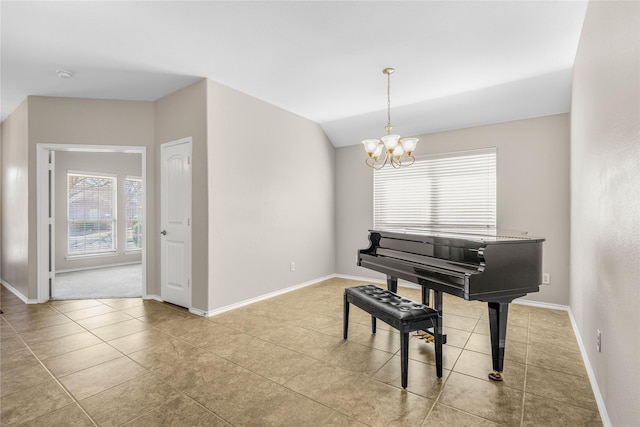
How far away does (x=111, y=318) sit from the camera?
358cm

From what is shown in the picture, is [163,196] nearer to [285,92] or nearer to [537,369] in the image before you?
[285,92]

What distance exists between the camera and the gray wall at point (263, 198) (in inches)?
148

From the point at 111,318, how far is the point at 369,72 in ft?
13.1

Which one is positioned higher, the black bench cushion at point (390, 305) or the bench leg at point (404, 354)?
the black bench cushion at point (390, 305)

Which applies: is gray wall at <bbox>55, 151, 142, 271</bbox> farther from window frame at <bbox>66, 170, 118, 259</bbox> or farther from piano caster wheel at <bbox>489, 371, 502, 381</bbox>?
piano caster wheel at <bbox>489, 371, 502, 381</bbox>

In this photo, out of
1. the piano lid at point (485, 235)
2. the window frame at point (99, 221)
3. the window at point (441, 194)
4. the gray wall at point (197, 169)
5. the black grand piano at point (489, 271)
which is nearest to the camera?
the black grand piano at point (489, 271)

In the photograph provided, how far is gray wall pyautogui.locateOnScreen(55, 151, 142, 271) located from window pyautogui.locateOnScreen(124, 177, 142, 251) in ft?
0.31

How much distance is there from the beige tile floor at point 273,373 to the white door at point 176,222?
0.46 meters

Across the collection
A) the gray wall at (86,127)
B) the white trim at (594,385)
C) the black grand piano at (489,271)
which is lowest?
the white trim at (594,385)

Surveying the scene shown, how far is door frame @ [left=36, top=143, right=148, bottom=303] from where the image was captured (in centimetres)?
418

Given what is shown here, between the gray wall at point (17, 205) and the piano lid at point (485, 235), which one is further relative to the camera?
the gray wall at point (17, 205)

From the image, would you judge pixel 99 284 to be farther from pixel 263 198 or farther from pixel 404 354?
pixel 404 354

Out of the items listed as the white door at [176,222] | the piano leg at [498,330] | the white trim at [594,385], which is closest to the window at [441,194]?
the white trim at [594,385]

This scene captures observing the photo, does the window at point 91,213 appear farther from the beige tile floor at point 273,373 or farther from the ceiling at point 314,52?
the beige tile floor at point 273,373
